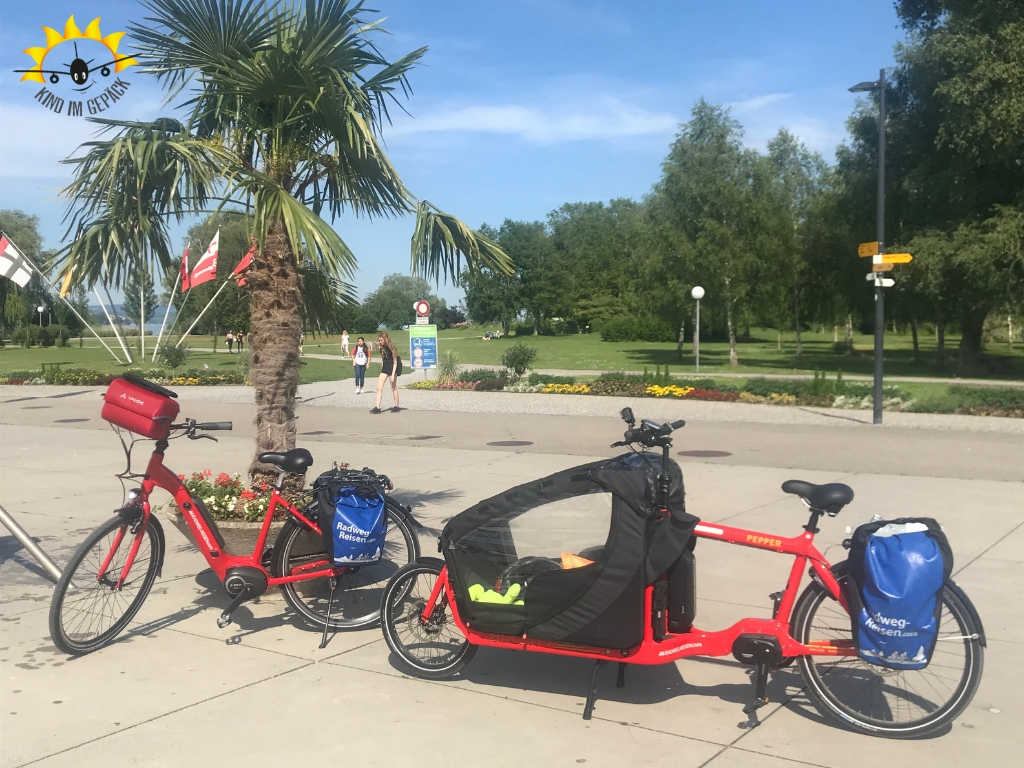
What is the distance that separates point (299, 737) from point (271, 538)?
1.81 m

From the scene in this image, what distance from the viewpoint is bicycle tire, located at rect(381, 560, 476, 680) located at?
484cm

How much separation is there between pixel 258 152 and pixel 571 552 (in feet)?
12.5

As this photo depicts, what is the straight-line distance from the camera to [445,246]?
7004 millimetres

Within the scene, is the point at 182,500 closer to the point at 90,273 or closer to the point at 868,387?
the point at 90,273

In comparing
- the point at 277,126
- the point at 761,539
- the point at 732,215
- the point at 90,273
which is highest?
the point at 732,215

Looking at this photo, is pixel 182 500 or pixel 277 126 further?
pixel 277 126

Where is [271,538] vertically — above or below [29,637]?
above

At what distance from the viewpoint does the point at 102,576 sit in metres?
5.25

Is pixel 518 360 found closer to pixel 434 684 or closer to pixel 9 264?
pixel 9 264

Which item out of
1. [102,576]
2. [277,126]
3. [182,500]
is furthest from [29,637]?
[277,126]

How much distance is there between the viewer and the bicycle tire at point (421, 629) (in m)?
4.84

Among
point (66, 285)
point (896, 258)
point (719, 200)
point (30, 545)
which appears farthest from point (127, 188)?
point (719, 200)

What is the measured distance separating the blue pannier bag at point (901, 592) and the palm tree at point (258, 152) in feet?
11.5

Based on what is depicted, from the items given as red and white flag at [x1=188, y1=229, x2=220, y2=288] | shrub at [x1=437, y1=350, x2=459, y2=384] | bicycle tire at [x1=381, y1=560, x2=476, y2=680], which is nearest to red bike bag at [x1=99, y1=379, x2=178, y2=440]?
bicycle tire at [x1=381, y1=560, x2=476, y2=680]
